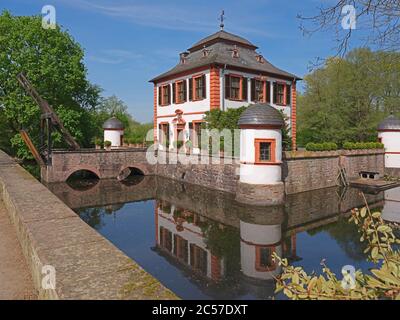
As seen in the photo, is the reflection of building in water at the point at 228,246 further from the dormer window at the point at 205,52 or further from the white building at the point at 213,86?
the dormer window at the point at 205,52

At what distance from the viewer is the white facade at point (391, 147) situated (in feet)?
87.7

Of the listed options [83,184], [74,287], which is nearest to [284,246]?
[74,287]

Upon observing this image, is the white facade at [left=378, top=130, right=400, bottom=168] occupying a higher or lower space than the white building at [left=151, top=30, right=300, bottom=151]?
lower

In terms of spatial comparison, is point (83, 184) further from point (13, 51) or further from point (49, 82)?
point (13, 51)

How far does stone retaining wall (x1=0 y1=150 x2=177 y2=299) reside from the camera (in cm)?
319

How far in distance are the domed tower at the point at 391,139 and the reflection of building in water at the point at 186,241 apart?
1978cm

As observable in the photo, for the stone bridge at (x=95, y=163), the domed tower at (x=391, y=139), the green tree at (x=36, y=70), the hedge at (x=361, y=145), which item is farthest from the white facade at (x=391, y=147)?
the green tree at (x=36, y=70)

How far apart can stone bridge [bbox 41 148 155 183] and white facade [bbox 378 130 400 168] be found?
19.5m

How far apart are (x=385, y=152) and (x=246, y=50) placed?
14.3 metres

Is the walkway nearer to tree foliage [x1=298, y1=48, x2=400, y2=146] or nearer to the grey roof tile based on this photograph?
the grey roof tile

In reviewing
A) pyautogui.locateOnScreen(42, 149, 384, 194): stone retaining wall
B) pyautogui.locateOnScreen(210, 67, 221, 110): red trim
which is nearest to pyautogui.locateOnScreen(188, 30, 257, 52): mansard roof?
pyautogui.locateOnScreen(210, 67, 221, 110): red trim

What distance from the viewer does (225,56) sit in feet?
80.0

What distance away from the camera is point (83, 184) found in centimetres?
2375
